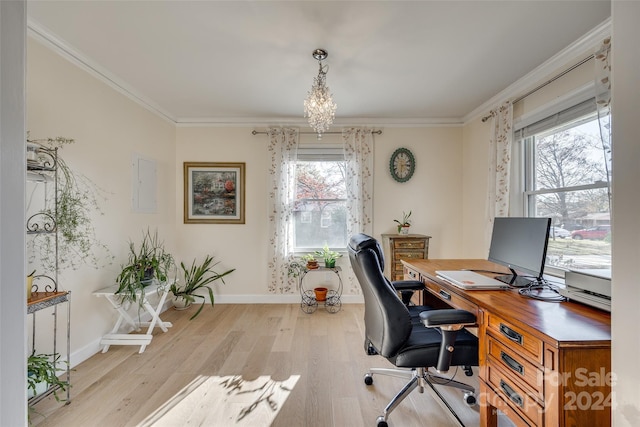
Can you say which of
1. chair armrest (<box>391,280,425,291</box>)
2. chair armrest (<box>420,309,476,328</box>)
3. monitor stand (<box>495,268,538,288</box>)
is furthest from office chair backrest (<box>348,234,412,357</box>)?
monitor stand (<box>495,268,538,288</box>)

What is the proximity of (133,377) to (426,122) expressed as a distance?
4.14m

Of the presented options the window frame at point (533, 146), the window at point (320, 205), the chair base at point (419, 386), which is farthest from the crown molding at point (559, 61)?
the chair base at point (419, 386)

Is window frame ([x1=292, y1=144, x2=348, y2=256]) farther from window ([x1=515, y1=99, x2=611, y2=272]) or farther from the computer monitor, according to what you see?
the computer monitor

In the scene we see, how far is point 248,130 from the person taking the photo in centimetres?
382

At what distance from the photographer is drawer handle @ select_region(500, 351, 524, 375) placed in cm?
116

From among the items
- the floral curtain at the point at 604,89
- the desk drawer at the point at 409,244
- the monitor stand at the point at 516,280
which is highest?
the floral curtain at the point at 604,89

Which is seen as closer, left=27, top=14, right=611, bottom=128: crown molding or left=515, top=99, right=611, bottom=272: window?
left=27, top=14, right=611, bottom=128: crown molding

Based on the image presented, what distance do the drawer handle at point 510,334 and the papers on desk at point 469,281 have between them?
35 centimetres

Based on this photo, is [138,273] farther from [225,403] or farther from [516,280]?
[516,280]

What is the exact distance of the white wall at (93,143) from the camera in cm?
203

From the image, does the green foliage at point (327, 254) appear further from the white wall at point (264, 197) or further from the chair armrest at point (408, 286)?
the chair armrest at point (408, 286)

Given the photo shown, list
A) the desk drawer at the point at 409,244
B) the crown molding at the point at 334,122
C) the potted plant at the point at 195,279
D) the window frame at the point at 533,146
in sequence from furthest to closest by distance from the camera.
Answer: the crown molding at the point at 334,122, the potted plant at the point at 195,279, the desk drawer at the point at 409,244, the window frame at the point at 533,146
